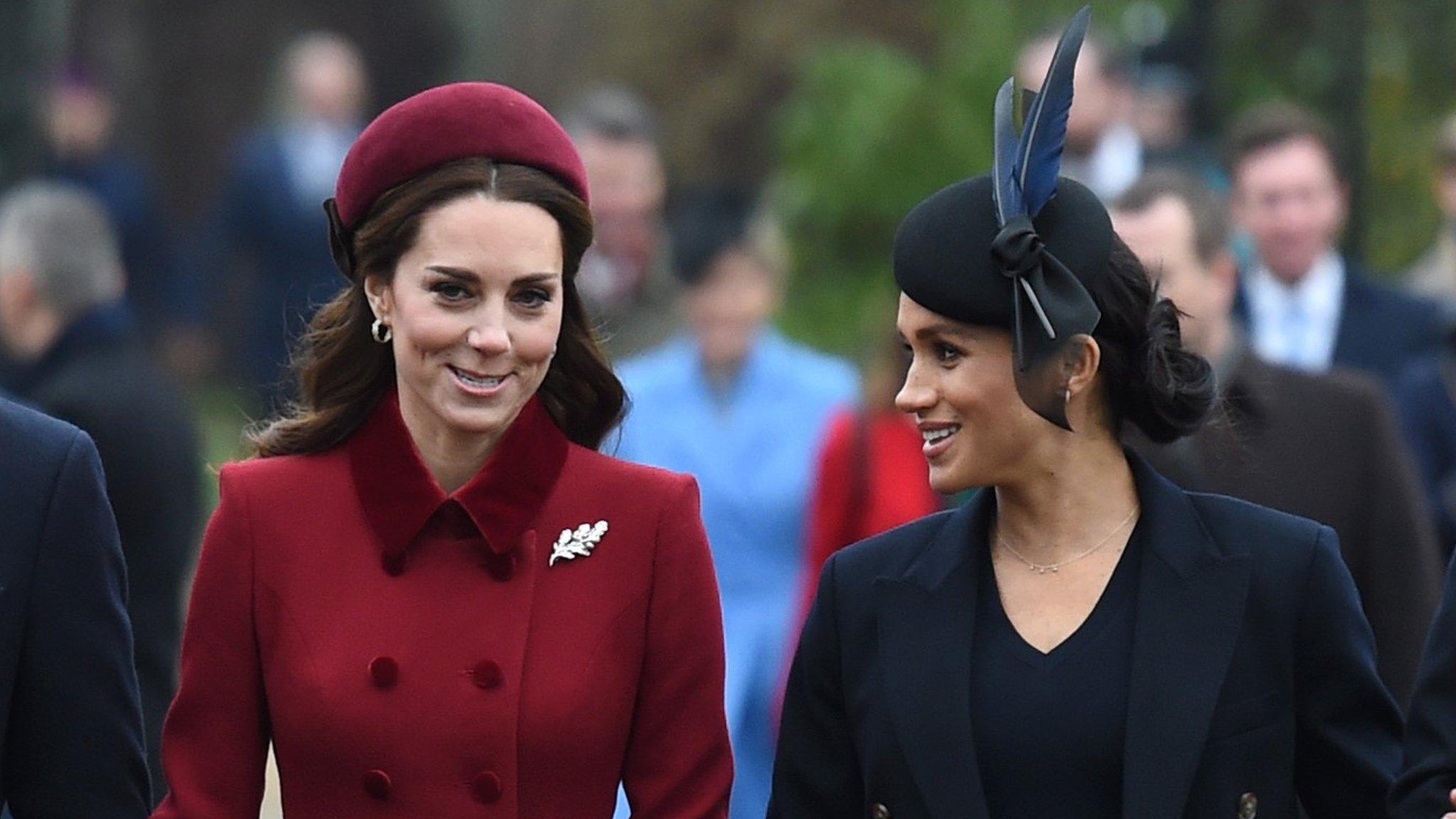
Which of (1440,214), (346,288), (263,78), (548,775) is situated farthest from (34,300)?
(263,78)

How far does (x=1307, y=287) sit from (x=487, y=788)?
215 inches

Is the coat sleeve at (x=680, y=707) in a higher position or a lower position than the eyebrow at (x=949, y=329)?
lower

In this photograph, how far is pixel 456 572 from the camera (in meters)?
4.99

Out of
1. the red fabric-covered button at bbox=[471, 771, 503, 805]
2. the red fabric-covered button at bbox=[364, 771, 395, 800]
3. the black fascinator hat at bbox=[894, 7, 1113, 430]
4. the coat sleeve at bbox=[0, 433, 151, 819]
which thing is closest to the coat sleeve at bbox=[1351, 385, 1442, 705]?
the black fascinator hat at bbox=[894, 7, 1113, 430]

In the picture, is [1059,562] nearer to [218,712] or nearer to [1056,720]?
[1056,720]

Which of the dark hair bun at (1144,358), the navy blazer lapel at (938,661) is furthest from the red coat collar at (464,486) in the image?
the dark hair bun at (1144,358)

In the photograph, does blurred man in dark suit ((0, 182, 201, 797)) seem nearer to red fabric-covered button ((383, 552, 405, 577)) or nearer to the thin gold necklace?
red fabric-covered button ((383, 552, 405, 577))

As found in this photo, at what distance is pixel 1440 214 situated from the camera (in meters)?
12.8

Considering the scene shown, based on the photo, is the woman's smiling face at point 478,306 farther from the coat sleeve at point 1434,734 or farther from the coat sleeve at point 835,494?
the coat sleeve at point 835,494

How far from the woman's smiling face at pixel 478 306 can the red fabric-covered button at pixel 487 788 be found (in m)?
0.54

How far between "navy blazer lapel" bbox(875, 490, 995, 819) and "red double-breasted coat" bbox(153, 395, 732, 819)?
30 cm

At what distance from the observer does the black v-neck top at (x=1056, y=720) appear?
15.4ft

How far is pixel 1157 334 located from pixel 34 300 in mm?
4648

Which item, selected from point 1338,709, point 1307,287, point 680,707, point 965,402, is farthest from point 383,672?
point 1307,287
